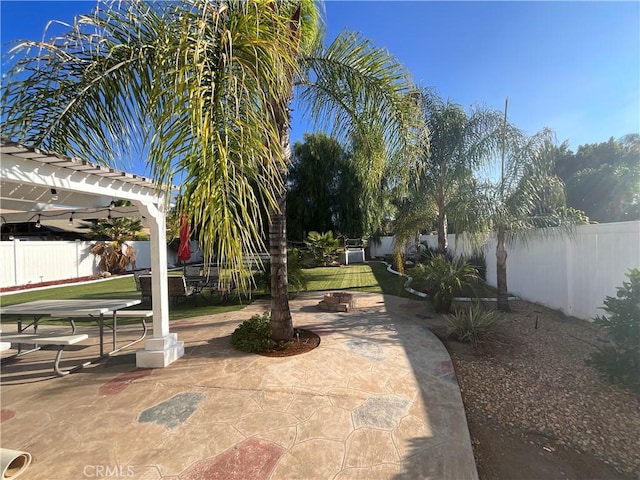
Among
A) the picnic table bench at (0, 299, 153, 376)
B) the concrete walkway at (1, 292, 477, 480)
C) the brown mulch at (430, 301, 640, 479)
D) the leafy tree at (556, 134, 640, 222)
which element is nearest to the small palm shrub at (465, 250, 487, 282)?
the brown mulch at (430, 301, 640, 479)

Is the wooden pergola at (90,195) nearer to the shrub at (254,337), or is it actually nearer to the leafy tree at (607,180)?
the shrub at (254,337)

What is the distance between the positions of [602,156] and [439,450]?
114 ft

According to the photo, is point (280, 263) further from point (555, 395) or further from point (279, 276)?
point (555, 395)

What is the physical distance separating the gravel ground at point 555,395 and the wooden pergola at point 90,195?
173 inches

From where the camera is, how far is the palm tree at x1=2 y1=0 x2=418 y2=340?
7.36ft

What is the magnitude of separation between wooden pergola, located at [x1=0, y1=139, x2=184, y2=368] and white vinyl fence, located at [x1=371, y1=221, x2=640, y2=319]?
25.1 ft

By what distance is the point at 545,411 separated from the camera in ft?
11.5

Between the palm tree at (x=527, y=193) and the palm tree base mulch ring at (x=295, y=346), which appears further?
the palm tree at (x=527, y=193)

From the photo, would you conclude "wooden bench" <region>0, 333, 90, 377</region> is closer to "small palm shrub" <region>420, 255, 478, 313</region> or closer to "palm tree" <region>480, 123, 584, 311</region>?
"small palm shrub" <region>420, 255, 478, 313</region>

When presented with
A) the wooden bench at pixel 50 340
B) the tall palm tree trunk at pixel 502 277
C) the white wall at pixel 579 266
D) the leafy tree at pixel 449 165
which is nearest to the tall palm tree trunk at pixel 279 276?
the wooden bench at pixel 50 340

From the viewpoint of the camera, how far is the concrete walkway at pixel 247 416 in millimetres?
2637

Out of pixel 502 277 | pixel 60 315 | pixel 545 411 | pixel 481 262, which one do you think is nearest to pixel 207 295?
pixel 60 315

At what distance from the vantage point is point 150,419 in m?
3.35

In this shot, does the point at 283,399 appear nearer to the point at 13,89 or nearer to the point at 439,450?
the point at 439,450
